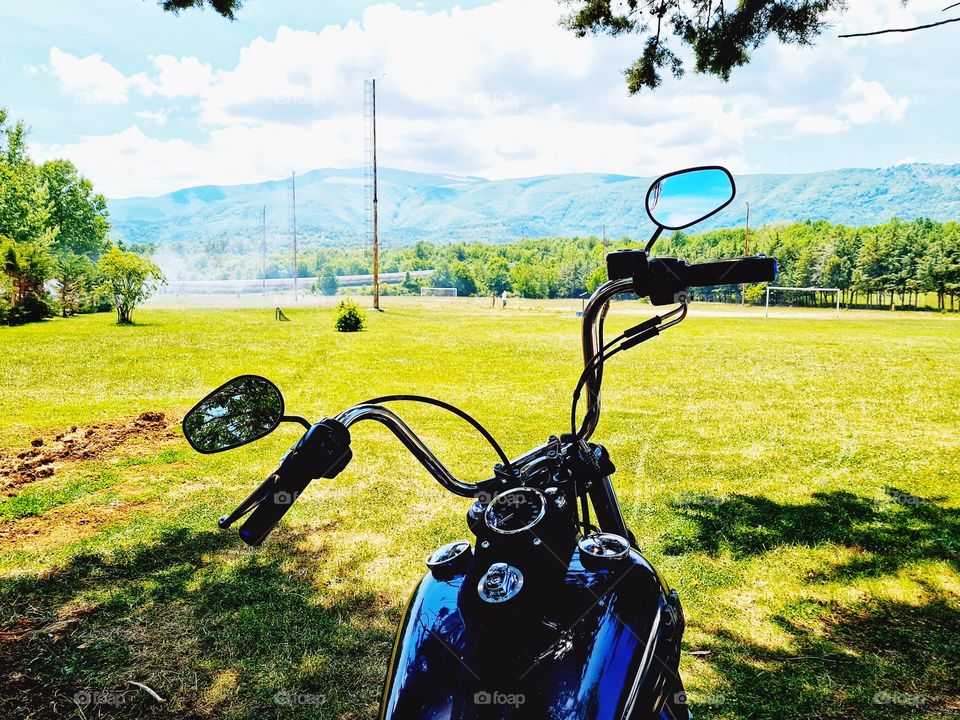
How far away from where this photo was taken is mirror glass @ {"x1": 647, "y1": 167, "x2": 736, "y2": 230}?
1.48 metres

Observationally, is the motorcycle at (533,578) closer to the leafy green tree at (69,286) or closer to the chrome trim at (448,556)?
the chrome trim at (448,556)

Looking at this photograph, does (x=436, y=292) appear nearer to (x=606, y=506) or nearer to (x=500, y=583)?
(x=606, y=506)

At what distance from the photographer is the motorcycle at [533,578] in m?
1.15

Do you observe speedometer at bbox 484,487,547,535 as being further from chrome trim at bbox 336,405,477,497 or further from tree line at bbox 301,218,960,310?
tree line at bbox 301,218,960,310

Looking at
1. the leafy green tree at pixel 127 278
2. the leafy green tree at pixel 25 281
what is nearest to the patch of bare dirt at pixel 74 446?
the leafy green tree at pixel 127 278

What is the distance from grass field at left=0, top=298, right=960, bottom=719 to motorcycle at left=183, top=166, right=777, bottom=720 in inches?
74.2

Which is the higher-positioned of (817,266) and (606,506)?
(817,266)

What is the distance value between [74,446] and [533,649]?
7386 millimetres

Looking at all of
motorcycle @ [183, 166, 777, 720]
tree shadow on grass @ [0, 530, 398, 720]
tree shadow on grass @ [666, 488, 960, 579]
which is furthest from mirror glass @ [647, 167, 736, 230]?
tree shadow on grass @ [666, 488, 960, 579]

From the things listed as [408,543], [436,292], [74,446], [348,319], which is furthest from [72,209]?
[408,543]

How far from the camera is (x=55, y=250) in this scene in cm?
5150

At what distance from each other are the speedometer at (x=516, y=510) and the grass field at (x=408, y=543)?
6.85ft

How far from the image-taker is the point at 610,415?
29.2 feet

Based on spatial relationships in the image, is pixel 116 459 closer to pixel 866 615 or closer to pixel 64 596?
pixel 64 596
